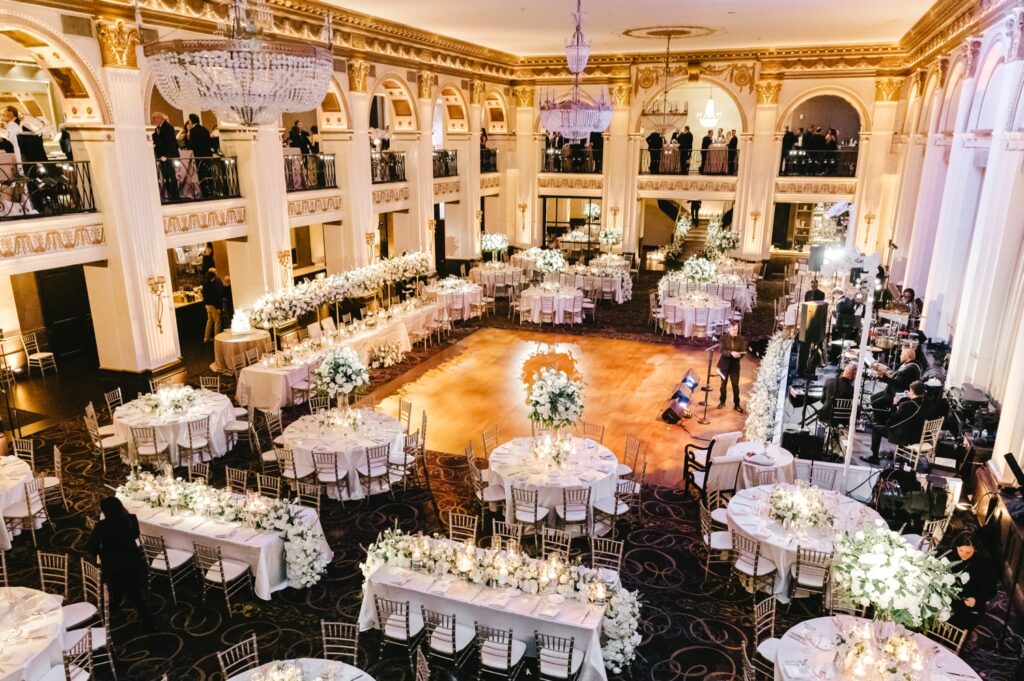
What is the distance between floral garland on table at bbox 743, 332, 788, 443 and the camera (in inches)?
392

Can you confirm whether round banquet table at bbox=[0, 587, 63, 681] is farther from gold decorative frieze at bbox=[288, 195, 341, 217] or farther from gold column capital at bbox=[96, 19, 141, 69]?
gold decorative frieze at bbox=[288, 195, 341, 217]

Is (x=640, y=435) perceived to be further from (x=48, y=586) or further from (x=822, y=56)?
(x=822, y=56)

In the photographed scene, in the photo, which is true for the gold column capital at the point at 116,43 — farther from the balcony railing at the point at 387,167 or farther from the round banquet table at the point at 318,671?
the round banquet table at the point at 318,671

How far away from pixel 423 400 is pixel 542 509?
207 inches

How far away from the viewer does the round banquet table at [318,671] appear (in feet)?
17.8

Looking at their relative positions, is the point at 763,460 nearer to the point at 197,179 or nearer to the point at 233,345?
the point at 233,345

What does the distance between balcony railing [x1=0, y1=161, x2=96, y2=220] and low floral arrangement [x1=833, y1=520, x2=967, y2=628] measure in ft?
39.0

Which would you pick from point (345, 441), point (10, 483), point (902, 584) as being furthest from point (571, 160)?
point (902, 584)

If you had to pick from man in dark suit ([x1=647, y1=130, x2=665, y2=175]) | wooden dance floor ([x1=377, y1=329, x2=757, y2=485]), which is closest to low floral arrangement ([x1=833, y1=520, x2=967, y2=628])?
wooden dance floor ([x1=377, y1=329, x2=757, y2=485])

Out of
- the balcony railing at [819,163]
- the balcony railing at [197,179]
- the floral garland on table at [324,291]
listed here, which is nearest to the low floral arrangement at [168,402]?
the floral garland on table at [324,291]

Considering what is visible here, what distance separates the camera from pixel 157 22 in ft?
40.4

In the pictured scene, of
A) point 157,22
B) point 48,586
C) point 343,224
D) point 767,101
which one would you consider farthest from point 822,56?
point 48,586

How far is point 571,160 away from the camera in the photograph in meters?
26.5

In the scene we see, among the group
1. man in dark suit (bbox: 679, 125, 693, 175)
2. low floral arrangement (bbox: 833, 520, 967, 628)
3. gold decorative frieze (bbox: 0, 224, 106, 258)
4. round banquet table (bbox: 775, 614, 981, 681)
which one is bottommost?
round banquet table (bbox: 775, 614, 981, 681)
